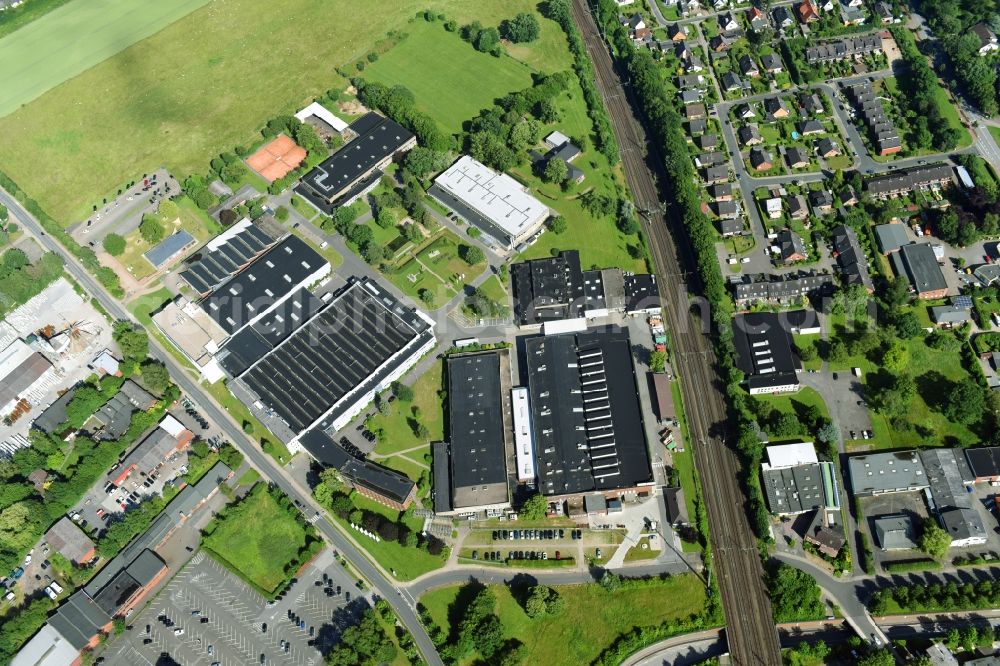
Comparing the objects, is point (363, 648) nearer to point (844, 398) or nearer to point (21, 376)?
point (21, 376)

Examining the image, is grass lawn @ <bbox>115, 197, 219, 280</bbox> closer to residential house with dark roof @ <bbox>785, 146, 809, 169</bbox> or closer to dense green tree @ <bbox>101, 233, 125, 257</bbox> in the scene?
dense green tree @ <bbox>101, 233, 125, 257</bbox>

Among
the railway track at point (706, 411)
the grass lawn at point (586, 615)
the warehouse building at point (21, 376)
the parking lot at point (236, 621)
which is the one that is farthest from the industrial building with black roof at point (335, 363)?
the railway track at point (706, 411)

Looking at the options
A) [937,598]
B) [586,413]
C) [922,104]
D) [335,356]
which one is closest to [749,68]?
[922,104]

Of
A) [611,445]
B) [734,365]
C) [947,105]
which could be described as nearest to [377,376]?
[611,445]

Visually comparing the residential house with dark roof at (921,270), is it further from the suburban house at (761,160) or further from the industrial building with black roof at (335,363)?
the industrial building with black roof at (335,363)

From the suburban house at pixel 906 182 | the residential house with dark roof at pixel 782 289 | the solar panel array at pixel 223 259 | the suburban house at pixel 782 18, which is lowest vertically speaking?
the solar panel array at pixel 223 259

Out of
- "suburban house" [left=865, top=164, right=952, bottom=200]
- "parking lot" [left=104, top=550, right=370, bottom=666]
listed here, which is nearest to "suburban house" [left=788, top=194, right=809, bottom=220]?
"suburban house" [left=865, top=164, right=952, bottom=200]

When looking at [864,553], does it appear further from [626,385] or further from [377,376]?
[377,376]
